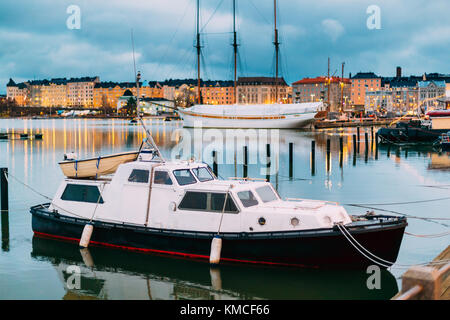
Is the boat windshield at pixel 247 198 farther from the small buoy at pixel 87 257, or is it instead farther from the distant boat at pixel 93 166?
the small buoy at pixel 87 257

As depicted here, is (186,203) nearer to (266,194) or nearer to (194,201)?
(194,201)

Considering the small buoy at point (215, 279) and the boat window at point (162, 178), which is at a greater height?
the boat window at point (162, 178)

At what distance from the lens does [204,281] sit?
45.9 ft

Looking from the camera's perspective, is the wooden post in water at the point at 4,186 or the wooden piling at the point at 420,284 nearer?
the wooden piling at the point at 420,284

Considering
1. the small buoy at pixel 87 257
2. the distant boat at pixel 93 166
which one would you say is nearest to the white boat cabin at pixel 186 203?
the distant boat at pixel 93 166

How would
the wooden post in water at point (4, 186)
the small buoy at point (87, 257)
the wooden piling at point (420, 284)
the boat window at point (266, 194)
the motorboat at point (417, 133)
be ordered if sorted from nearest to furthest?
the wooden piling at point (420, 284)
the boat window at point (266, 194)
the small buoy at point (87, 257)
the wooden post in water at point (4, 186)
the motorboat at point (417, 133)

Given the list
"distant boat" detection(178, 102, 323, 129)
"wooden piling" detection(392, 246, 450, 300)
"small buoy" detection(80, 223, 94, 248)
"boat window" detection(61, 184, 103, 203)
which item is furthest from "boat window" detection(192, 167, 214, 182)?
"distant boat" detection(178, 102, 323, 129)

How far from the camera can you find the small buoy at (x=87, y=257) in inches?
619

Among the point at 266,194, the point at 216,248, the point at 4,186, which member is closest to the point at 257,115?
the point at 4,186

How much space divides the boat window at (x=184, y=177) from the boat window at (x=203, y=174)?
22 centimetres

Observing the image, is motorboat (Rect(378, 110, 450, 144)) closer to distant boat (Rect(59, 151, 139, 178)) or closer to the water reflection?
distant boat (Rect(59, 151, 139, 178))

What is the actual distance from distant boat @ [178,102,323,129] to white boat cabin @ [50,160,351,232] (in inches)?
3481
